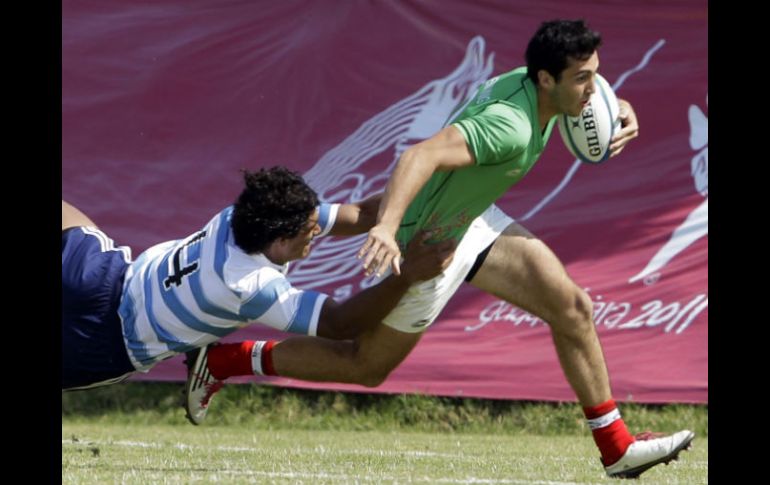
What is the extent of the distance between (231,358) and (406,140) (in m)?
3.58

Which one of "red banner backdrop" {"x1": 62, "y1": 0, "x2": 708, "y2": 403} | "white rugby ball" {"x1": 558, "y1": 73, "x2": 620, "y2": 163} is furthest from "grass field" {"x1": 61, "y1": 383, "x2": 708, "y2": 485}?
"white rugby ball" {"x1": 558, "y1": 73, "x2": 620, "y2": 163}

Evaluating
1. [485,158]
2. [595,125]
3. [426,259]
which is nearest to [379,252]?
[485,158]

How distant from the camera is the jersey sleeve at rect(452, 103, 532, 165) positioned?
5457 millimetres

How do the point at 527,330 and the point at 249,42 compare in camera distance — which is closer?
the point at 527,330

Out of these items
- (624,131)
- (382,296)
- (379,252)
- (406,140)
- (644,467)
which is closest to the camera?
(379,252)

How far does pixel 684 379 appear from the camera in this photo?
905cm

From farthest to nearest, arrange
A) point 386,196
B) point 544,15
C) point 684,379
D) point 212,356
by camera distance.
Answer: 1. point 544,15
2. point 684,379
3. point 212,356
4. point 386,196

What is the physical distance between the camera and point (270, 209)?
18.8ft

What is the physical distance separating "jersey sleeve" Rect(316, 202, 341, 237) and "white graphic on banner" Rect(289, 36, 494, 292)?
307 centimetres

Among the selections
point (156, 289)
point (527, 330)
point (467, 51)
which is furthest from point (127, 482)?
point (467, 51)

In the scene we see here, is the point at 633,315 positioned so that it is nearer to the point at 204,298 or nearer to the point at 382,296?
the point at 382,296

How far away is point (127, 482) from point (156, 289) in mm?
841

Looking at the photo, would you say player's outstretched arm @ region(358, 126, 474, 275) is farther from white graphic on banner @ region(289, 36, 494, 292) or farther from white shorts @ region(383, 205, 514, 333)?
white graphic on banner @ region(289, 36, 494, 292)

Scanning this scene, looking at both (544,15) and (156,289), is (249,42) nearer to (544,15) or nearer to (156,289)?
(544,15)
